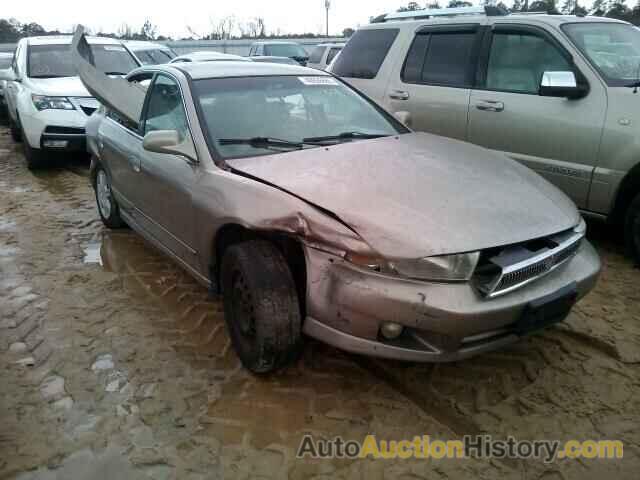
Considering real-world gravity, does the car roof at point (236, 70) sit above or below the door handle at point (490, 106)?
above

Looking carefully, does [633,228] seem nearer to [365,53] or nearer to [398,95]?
[398,95]

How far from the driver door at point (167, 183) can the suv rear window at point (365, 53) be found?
2.63 meters

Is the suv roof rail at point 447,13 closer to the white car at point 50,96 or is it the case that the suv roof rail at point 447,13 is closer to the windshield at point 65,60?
the white car at point 50,96

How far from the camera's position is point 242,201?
2762mm

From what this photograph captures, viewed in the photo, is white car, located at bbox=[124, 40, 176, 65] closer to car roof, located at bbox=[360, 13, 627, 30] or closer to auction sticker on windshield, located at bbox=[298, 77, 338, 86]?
car roof, located at bbox=[360, 13, 627, 30]

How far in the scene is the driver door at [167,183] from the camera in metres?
3.28

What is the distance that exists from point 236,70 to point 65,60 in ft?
19.4

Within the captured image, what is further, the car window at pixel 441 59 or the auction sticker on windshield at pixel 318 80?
the car window at pixel 441 59

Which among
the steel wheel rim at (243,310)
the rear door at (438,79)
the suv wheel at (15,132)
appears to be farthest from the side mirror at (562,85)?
the suv wheel at (15,132)

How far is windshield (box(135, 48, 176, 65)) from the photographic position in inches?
535

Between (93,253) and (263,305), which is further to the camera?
(93,253)

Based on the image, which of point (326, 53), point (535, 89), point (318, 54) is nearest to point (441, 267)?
point (535, 89)

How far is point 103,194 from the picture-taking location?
517 centimetres

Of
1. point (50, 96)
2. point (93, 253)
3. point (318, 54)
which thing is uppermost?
point (318, 54)
